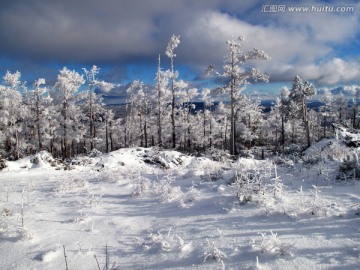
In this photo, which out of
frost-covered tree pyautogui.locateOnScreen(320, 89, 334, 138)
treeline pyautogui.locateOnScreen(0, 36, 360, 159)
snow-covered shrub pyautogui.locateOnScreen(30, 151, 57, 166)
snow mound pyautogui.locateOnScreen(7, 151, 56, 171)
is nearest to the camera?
snow mound pyautogui.locateOnScreen(7, 151, 56, 171)

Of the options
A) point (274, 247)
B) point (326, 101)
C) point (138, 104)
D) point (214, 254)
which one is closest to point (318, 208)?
point (274, 247)

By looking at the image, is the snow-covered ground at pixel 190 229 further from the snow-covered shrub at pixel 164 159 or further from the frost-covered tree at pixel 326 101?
the frost-covered tree at pixel 326 101

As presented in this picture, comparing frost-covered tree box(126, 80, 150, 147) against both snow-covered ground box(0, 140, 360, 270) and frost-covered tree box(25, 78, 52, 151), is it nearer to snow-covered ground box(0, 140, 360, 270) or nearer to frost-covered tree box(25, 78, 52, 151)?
frost-covered tree box(25, 78, 52, 151)

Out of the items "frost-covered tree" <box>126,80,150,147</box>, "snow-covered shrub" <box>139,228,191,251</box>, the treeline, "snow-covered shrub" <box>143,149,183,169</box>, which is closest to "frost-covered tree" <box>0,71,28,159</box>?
the treeline

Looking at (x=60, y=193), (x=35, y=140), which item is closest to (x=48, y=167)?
(x=60, y=193)

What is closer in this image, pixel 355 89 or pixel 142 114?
pixel 142 114

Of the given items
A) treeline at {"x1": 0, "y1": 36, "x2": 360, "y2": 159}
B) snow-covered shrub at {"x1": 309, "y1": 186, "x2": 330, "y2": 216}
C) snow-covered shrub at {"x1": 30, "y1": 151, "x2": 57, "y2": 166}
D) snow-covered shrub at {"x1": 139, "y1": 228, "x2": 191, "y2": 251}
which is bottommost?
snow-covered shrub at {"x1": 139, "y1": 228, "x2": 191, "y2": 251}

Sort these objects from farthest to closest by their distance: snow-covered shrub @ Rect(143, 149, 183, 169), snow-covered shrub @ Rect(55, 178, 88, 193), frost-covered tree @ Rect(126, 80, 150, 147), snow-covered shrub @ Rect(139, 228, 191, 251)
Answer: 1. frost-covered tree @ Rect(126, 80, 150, 147)
2. snow-covered shrub @ Rect(143, 149, 183, 169)
3. snow-covered shrub @ Rect(55, 178, 88, 193)
4. snow-covered shrub @ Rect(139, 228, 191, 251)

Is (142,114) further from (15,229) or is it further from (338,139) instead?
(15,229)

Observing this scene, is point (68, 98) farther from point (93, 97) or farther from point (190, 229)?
point (190, 229)

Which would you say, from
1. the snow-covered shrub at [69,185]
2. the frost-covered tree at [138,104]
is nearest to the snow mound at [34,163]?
the snow-covered shrub at [69,185]

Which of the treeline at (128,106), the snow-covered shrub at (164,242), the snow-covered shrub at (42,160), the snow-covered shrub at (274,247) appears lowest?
the snow-covered shrub at (164,242)

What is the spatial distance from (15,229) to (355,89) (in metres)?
64.1

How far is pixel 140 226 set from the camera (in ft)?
15.9
